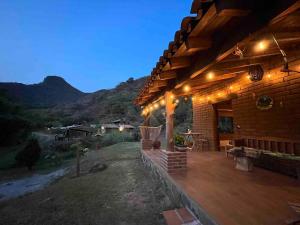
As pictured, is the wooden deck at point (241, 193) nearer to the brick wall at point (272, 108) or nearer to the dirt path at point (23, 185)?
the brick wall at point (272, 108)

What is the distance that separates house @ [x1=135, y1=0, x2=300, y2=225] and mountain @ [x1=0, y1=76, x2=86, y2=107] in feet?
211

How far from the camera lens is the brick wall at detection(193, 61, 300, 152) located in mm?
4188

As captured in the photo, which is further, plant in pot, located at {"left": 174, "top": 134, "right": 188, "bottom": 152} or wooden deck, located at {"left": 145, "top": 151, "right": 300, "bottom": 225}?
plant in pot, located at {"left": 174, "top": 134, "right": 188, "bottom": 152}

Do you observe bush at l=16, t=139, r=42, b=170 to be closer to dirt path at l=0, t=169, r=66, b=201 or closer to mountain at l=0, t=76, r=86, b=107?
dirt path at l=0, t=169, r=66, b=201

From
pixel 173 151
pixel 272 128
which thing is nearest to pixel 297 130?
pixel 272 128

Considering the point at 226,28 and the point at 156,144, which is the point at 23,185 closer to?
the point at 156,144

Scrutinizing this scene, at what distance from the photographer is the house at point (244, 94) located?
2.04 m

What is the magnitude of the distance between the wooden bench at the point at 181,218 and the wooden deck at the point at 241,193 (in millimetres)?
254

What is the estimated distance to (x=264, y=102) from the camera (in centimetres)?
482

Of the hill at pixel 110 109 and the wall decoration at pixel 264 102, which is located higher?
the hill at pixel 110 109

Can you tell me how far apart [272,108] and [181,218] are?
3.39 m

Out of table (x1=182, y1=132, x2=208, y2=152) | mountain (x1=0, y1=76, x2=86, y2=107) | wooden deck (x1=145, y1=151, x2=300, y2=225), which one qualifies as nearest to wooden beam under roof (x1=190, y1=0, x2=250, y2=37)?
wooden deck (x1=145, y1=151, x2=300, y2=225)

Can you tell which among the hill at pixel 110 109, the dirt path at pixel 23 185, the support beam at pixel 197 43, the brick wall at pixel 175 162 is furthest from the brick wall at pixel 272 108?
the hill at pixel 110 109

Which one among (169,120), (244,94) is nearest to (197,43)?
(169,120)
